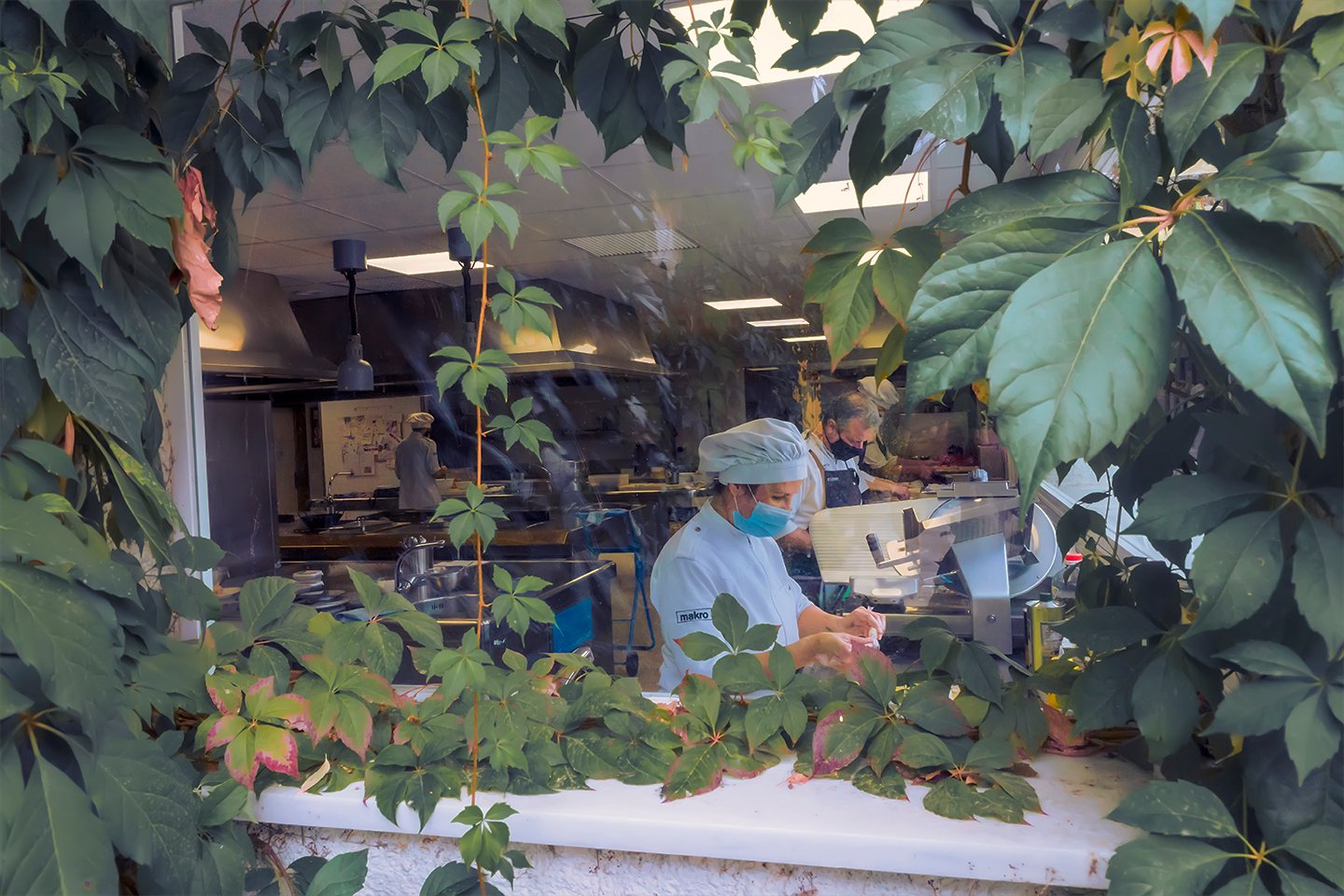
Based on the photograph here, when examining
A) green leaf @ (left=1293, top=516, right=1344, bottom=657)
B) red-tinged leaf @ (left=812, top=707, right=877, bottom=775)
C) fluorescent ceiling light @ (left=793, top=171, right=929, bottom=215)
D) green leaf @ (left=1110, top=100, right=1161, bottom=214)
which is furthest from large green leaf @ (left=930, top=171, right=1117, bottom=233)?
fluorescent ceiling light @ (left=793, top=171, right=929, bottom=215)

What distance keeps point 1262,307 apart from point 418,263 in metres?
5.12

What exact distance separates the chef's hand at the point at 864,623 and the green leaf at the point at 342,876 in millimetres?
744

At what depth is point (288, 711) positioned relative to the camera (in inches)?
36.1

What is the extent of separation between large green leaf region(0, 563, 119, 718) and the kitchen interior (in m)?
0.29

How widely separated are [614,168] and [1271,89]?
8.25 feet

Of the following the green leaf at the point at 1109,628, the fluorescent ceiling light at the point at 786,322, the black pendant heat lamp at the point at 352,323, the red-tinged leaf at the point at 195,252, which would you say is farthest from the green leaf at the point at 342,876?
the black pendant heat lamp at the point at 352,323

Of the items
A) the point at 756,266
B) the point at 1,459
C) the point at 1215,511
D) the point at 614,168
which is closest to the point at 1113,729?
the point at 1215,511

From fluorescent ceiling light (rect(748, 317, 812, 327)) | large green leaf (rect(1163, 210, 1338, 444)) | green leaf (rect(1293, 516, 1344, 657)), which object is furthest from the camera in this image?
fluorescent ceiling light (rect(748, 317, 812, 327))

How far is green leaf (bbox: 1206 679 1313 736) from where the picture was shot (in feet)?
1.85

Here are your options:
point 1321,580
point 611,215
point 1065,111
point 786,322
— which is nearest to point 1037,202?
point 1065,111

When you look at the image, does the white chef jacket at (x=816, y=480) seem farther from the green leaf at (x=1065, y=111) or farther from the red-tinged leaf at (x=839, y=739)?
the green leaf at (x=1065, y=111)

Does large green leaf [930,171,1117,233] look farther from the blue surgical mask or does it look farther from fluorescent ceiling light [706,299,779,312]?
fluorescent ceiling light [706,299,779,312]

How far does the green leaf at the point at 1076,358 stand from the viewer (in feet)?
1.37

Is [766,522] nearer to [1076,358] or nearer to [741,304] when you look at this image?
[741,304]
